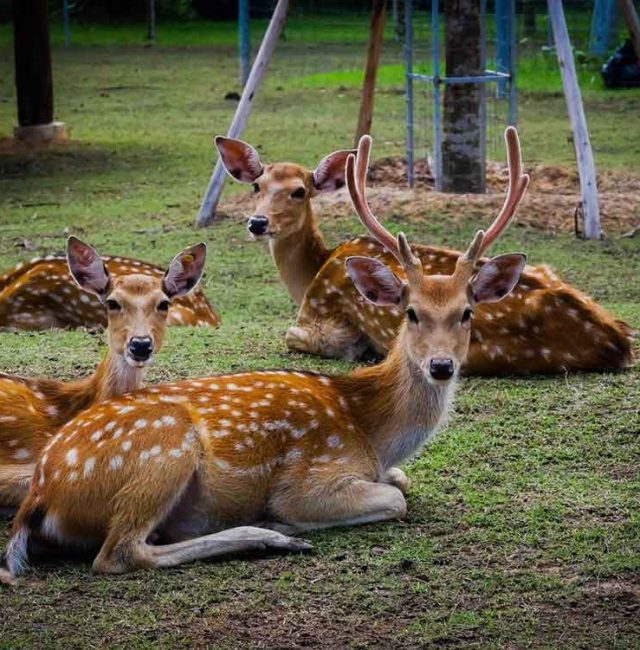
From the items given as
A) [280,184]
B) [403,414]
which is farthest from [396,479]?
[280,184]

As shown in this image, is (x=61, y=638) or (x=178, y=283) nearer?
(x=61, y=638)

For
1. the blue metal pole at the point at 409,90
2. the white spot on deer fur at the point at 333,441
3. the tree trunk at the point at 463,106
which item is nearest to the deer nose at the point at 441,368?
the white spot on deer fur at the point at 333,441

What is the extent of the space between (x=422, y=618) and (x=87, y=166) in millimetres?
10626

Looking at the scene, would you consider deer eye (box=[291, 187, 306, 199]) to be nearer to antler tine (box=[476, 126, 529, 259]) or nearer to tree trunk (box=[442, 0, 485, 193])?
antler tine (box=[476, 126, 529, 259])

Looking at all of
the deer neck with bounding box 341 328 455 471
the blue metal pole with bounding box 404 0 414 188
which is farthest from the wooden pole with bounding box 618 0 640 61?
the deer neck with bounding box 341 328 455 471

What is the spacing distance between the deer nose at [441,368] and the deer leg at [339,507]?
41cm

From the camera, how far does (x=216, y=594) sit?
175 inches

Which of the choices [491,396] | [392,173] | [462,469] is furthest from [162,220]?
[462,469]

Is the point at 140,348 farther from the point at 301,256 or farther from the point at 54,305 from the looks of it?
the point at 54,305

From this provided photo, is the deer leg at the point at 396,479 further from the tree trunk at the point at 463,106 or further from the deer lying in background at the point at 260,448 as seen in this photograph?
the tree trunk at the point at 463,106

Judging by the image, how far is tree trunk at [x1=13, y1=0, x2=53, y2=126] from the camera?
14.6 metres

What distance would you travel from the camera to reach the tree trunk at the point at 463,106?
36.3ft

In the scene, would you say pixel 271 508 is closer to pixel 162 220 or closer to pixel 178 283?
pixel 178 283

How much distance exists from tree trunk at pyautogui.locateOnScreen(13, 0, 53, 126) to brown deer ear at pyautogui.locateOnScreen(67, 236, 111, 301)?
9.54 meters
